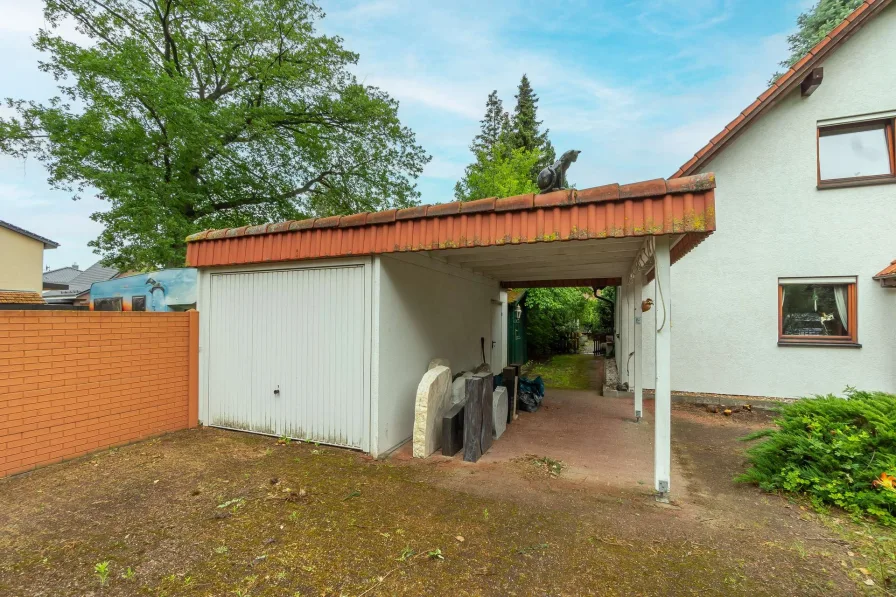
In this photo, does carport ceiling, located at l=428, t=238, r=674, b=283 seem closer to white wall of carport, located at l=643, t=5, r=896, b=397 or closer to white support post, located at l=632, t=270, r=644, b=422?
white support post, located at l=632, t=270, r=644, b=422

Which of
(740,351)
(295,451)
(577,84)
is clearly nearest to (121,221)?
(295,451)

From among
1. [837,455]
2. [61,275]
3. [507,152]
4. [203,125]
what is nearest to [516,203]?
[837,455]

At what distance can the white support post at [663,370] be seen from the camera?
3.13 m

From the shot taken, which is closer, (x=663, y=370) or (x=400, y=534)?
(x=400, y=534)

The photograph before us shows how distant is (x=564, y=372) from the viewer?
11.6m

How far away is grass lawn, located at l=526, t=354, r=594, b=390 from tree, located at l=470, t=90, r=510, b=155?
20.2 meters

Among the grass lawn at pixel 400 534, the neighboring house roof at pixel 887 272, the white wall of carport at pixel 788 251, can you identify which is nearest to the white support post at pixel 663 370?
the grass lawn at pixel 400 534

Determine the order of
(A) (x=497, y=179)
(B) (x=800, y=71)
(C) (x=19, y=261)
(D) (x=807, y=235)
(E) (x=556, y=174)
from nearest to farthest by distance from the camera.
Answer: (E) (x=556, y=174) < (B) (x=800, y=71) < (D) (x=807, y=235) < (A) (x=497, y=179) < (C) (x=19, y=261)

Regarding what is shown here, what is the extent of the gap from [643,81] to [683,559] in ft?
33.8

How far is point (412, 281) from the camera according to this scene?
4898 millimetres

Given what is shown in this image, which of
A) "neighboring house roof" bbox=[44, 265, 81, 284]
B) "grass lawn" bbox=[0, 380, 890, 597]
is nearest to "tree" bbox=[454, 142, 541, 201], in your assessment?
"grass lawn" bbox=[0, 380, 890, 597]

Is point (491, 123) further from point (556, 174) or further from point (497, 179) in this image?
point (556, 174)

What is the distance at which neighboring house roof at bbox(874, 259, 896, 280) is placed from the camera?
5.70 meters

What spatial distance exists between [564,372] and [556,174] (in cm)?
877
